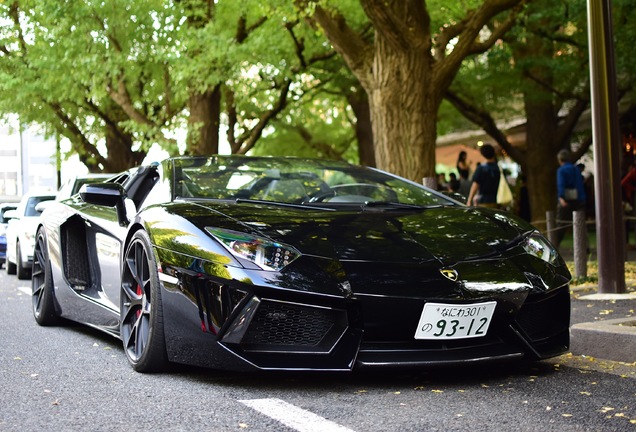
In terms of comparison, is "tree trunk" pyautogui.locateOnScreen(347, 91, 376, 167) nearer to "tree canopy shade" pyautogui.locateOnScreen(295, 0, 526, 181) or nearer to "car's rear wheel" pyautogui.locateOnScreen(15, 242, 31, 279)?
"tree canopy shade" pyautogui.locateOnScreen(295, 0, 526, 181)

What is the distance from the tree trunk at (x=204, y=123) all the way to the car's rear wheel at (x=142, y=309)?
1486cm

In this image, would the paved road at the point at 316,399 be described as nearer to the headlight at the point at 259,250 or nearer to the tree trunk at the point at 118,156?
the headlight at the point at 259,250

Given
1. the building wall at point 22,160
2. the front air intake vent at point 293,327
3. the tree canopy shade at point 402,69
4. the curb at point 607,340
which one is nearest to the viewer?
the front air intake vent at point 293,327

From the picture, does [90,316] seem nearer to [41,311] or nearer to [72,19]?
[41,311]

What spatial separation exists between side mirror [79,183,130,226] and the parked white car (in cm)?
723

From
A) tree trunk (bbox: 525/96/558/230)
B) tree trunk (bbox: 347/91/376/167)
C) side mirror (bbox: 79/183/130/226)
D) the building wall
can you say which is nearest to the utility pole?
side mirror (bbox: 79/183/130/226)

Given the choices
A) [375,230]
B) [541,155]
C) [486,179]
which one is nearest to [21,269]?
[486,179]

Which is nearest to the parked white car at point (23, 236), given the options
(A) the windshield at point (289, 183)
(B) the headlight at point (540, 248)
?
(A) the windshield at point (289, 183)

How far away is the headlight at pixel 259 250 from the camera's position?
457 centimetres

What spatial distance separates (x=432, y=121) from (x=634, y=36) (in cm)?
632

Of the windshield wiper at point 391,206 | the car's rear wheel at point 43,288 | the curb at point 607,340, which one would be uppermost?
the windshield wiper at point 391,206

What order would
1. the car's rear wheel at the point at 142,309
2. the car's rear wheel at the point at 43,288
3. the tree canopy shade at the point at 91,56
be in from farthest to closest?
the tree canopy shade at the point at 91,56 < the car's rear wheel at the point at 43,288 < the car's rear wheel at the point at 142,309

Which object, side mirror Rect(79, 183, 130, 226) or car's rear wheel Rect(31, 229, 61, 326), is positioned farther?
car's rear wheel Rect(31, 229, 61, 326)

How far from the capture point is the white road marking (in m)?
3.86
